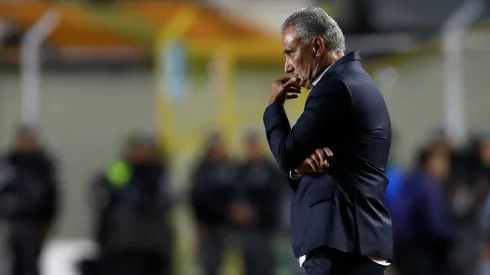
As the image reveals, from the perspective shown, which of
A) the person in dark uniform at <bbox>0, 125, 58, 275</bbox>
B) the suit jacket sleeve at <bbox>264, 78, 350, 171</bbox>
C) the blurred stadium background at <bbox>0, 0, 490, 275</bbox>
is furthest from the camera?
the blurred stadium background at <bbox>0, 0, 490, 275</bbox>

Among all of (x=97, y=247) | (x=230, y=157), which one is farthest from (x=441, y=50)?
(x=97, y=247)

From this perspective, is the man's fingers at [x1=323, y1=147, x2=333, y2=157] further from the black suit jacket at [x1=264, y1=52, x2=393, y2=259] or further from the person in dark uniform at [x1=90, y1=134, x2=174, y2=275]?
the person in dark uniform at [x1=90, y1=134, x2=174, y2=275]

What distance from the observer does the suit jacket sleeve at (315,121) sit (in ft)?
15.4

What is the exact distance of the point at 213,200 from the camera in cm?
1280

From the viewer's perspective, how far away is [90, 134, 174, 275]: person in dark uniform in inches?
490

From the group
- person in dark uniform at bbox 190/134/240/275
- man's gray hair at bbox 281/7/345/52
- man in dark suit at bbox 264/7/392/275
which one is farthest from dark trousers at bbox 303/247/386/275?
person in dark uniform at bbox 190/134/240/275

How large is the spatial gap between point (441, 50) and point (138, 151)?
3.34 m

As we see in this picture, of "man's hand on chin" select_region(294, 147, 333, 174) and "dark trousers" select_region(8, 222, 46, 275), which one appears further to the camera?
"dark trousers" select_region(8, 222, 46, 275)

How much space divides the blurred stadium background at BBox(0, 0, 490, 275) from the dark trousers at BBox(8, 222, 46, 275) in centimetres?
101

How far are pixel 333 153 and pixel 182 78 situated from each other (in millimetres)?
8812

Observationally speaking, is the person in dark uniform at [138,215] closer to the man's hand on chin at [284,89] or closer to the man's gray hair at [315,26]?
the man's hand on chin at [284,89]

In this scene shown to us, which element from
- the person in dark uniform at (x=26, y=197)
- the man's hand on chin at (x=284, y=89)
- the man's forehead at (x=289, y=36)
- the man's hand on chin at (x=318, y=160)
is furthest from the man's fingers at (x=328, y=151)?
the person in dark uniform at (x=26, y=197)

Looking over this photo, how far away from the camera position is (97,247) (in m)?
13.1

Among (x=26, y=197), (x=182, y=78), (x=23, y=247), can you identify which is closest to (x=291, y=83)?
(x=26, y=197)
